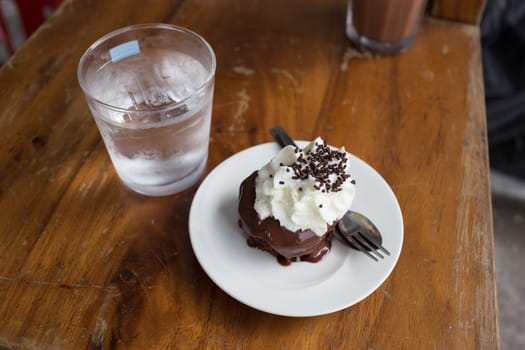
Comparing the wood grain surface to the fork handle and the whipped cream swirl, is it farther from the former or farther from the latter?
the whipped cream swirl

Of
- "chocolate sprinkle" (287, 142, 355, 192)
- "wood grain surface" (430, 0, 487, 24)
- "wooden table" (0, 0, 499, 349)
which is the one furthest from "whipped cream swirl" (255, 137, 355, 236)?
"wood grain surface" (430, 0, 487, 24)

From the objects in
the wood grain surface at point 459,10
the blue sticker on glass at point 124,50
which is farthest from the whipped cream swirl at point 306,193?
the wood grain surface at point 459,10

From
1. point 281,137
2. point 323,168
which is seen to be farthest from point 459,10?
point 323,168

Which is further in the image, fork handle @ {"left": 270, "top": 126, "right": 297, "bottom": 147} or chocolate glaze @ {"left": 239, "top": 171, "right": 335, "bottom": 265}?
fork handle @ {"left": 270, "top": 126, "right": 297, "bottom": 147}

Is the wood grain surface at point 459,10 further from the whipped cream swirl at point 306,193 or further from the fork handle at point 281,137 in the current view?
the whipped cream swirl at point 306,193

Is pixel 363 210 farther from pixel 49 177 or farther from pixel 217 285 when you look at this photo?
pixel 49 177

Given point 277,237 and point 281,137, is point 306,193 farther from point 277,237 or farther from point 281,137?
point 281,137
